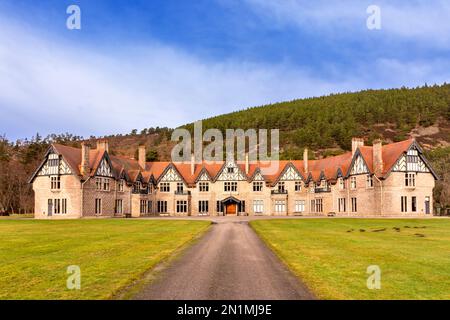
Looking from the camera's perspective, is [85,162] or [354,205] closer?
[85,162]

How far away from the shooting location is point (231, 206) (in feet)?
233

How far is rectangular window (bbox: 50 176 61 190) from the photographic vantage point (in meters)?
58.0

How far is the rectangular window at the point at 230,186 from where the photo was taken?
70562mm

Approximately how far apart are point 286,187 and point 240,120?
91.2 m

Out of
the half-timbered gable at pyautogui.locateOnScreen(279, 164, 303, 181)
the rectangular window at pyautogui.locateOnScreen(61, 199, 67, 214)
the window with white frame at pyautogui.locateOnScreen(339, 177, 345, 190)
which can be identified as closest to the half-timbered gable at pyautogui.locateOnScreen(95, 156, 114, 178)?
the rectangular window at pyautogui.locateOnScreen(61, 199, 67, 214)

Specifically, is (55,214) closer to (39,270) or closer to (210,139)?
(39,270)

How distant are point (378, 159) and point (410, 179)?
4976mm

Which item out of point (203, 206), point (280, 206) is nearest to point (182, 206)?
point (203, 206)

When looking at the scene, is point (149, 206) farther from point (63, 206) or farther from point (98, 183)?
point (63, 206)

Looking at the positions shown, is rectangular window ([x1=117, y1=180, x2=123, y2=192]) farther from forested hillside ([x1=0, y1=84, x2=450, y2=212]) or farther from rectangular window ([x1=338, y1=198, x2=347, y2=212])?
forested hillside ([x1=0, y1=84, x2=450, y2=212])

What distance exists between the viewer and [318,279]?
13.7 meters
